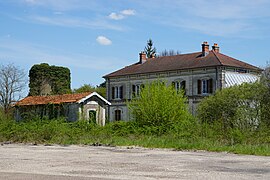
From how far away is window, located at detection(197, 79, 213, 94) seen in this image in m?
51.3

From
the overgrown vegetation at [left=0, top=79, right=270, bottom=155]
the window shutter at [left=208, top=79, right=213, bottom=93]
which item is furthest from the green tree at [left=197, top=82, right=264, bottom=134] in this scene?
the window shutter at [left=208, top=79, right=213, bottom=93]

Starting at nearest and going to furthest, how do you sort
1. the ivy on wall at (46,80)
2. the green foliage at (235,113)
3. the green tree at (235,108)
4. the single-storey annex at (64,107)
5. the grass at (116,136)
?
the grass at (116,136) < the green foliage at (235,113) < the green tree at (235,108) < the single-storey annex at (64,107) < the ivy on wall at (46,80)

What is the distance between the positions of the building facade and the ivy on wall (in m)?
6.01

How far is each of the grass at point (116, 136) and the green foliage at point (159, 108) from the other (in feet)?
5.60

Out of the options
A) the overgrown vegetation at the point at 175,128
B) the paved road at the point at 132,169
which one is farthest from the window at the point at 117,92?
the paved road at the point at 132,169

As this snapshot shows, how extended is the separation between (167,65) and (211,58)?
19.0ft

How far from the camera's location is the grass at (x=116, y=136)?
2462cm

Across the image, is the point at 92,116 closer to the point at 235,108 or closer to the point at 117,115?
the point at 235,108

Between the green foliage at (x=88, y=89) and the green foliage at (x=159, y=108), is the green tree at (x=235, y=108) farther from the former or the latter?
the green foliage at (x=88, y=89)

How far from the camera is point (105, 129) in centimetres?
3123

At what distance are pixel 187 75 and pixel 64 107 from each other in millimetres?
16341

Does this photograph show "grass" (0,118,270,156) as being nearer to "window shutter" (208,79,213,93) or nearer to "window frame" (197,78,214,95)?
"window shutter" (208,79,213,93)

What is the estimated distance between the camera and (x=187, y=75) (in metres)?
53.5

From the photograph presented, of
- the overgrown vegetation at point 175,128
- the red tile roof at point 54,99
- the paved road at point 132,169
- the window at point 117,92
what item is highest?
the window at point 117,92
